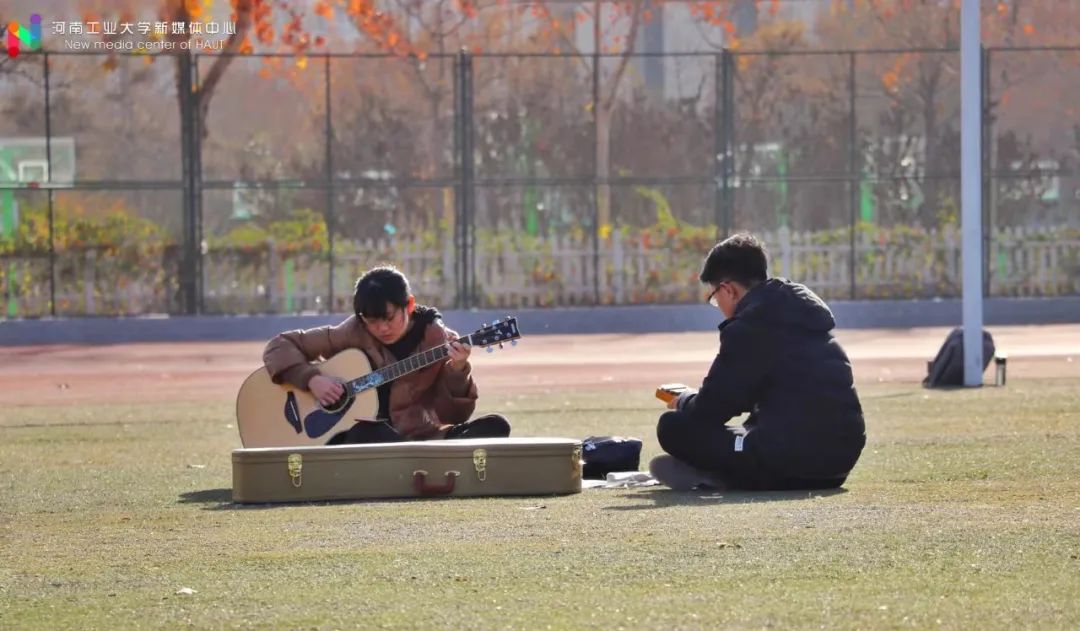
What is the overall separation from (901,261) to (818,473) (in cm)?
1880

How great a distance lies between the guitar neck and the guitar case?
21.1 inches

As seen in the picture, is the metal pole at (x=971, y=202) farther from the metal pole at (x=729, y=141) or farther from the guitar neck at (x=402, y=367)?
the metal pole at (x=729, y=141)

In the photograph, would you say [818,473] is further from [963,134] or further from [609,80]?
[609,80]

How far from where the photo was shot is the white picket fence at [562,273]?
25.0 meters

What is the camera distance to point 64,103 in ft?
85.4

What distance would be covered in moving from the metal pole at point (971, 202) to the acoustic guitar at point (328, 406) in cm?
676

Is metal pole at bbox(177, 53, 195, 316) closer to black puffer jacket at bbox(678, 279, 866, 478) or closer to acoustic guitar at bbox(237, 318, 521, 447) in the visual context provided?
acoustic guitar at bbox(237, 318, 521, 447)

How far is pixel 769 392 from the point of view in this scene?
807cm

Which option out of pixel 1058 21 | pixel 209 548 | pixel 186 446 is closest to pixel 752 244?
pixel 209 548

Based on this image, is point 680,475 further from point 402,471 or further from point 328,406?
point 328,406

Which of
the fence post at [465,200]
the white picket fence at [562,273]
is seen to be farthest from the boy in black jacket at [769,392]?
the white picket fence at [562,273]

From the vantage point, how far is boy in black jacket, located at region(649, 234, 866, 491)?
26.2 feet

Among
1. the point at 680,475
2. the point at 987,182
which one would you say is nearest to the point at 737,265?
the point at 680,475

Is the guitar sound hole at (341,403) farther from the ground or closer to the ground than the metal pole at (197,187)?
closer to the ground
